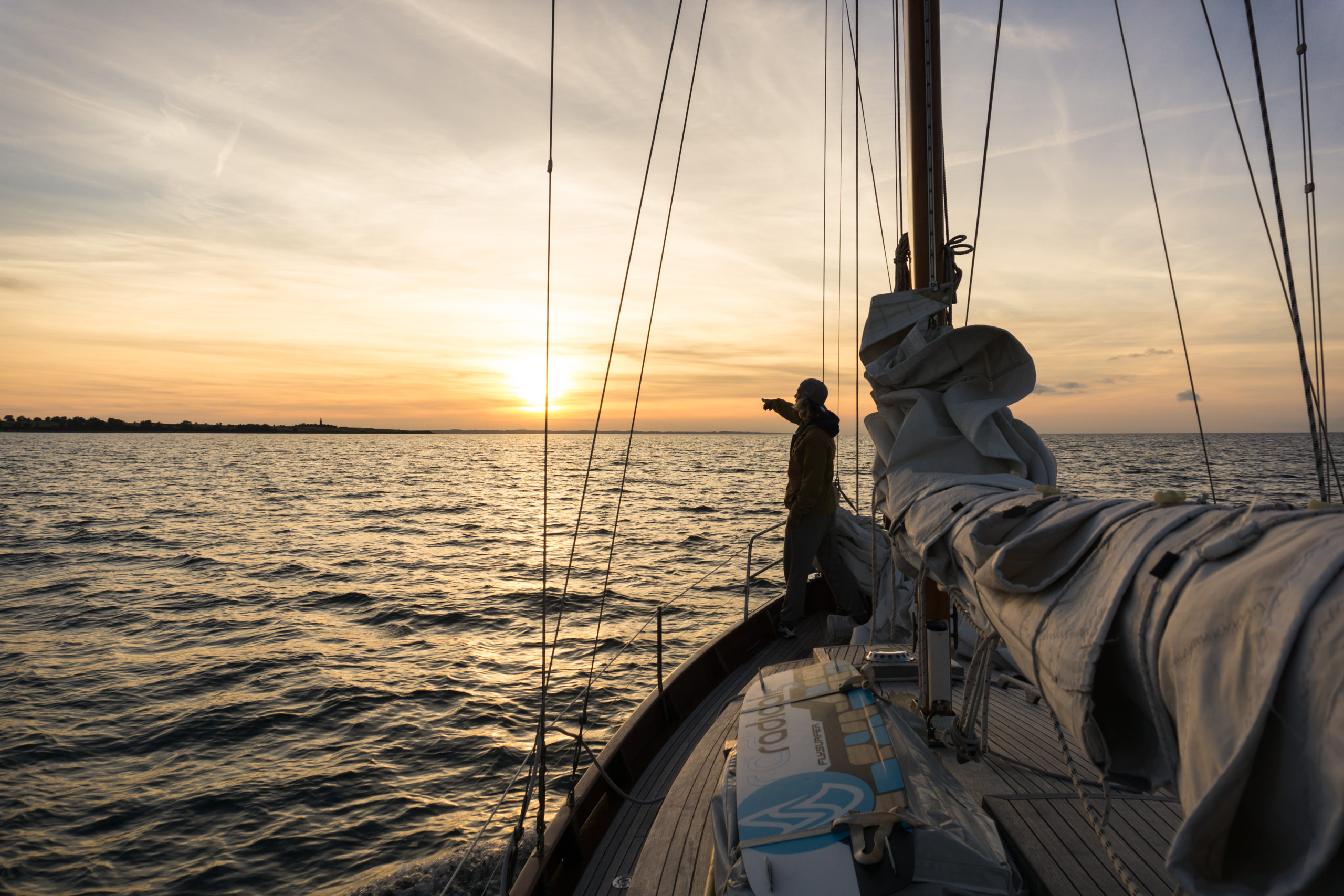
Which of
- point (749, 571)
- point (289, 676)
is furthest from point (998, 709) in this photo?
point (289, 676)

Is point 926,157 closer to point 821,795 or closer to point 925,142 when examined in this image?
point 925,142

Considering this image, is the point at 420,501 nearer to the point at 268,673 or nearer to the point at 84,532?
the point at 84,532

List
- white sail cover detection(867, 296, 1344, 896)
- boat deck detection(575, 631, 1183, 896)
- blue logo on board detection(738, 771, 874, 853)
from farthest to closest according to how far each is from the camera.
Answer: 1. boat deck detection(575, 631, 1183, 896)
2. blue logo on board detection(738, 771, 874, 853)
3. white sail cover detection(867, 296, 1344, 896)

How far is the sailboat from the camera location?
79 cm

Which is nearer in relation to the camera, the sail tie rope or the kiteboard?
the sail tie rope

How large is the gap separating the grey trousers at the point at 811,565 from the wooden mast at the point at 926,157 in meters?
2.51

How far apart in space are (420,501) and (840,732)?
33.5 meters

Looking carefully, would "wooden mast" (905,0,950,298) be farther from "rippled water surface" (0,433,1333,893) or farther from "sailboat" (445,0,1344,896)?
"rippled water surface" (0,433,1333,893)

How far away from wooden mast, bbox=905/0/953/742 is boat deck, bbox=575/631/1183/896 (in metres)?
0.55

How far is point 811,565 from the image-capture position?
6.16m

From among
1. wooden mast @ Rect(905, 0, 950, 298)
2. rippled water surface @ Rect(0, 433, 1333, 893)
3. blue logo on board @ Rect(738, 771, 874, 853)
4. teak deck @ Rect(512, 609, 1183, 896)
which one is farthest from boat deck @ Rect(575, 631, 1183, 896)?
rippled water surface @ Rect(0, 433, 1333, 893)

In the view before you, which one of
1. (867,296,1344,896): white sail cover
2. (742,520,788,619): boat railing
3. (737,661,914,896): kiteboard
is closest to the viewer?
(867,296,1344,896): white sail cover

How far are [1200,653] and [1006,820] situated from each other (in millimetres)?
1789

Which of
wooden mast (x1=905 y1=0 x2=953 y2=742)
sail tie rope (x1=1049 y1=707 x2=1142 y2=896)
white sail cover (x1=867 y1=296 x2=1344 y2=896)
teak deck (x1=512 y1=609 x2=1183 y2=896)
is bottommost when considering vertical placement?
teak deck (x1=512 y1=609 x2=1183 y2=896)
